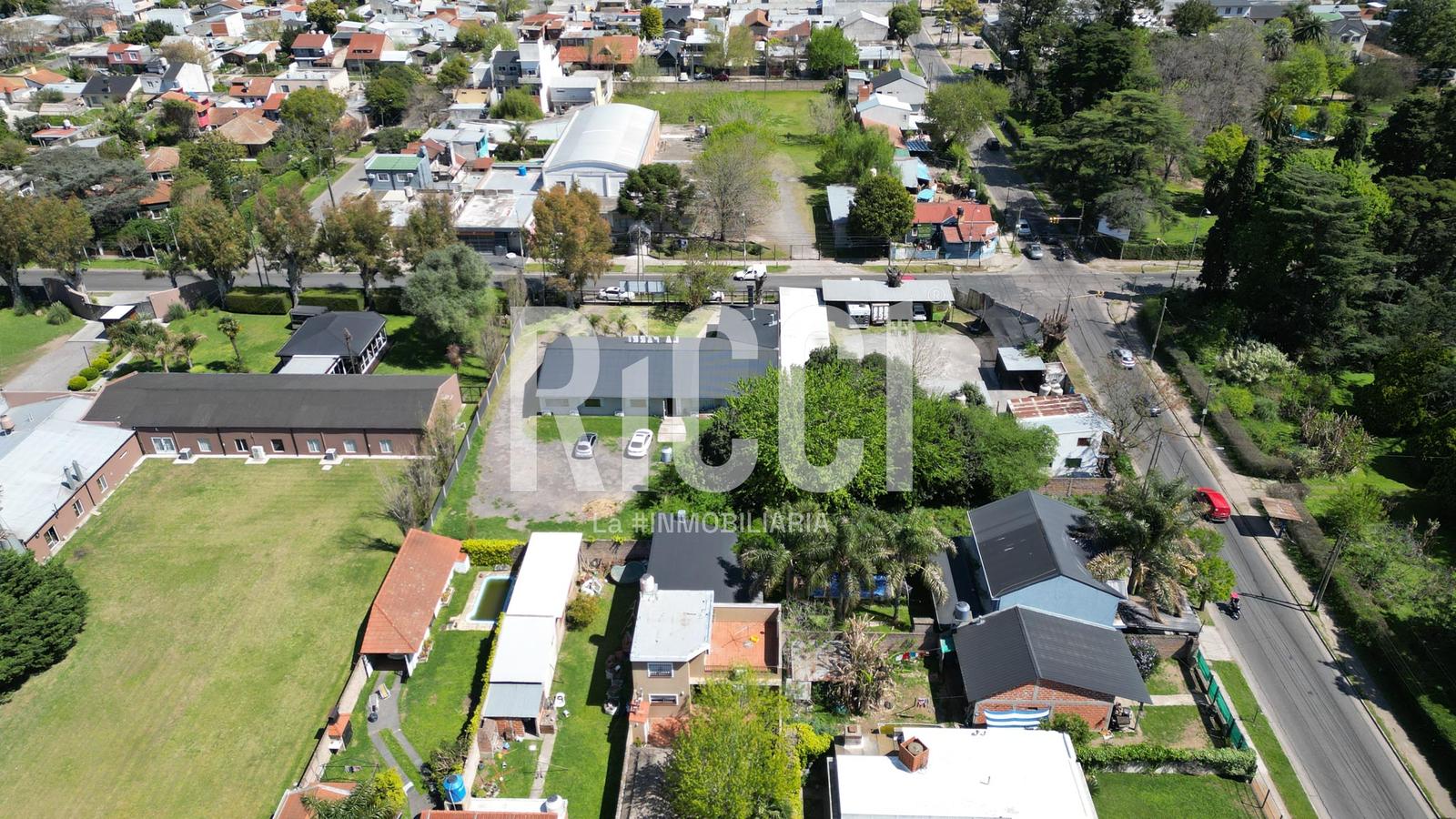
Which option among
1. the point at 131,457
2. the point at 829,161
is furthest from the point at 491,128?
the point at 131,457

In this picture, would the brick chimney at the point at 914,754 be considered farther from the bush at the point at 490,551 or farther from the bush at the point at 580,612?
the bush at the point at 490,551

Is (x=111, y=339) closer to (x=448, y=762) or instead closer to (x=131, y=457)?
(x=131, y=457)

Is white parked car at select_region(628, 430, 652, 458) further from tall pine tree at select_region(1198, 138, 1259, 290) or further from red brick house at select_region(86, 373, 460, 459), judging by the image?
tall pine tree at select_region(1198, 138, 1259, 290)

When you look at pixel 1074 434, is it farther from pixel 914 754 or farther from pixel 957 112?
pixel 957 112

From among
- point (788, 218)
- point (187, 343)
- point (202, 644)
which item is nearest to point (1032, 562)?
point (202, 644)

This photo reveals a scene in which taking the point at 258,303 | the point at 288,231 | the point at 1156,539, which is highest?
the point at 288,231

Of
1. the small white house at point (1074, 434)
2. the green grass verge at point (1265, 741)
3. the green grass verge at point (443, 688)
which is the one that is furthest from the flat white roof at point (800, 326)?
the green grass verge at point (1265, 741)
